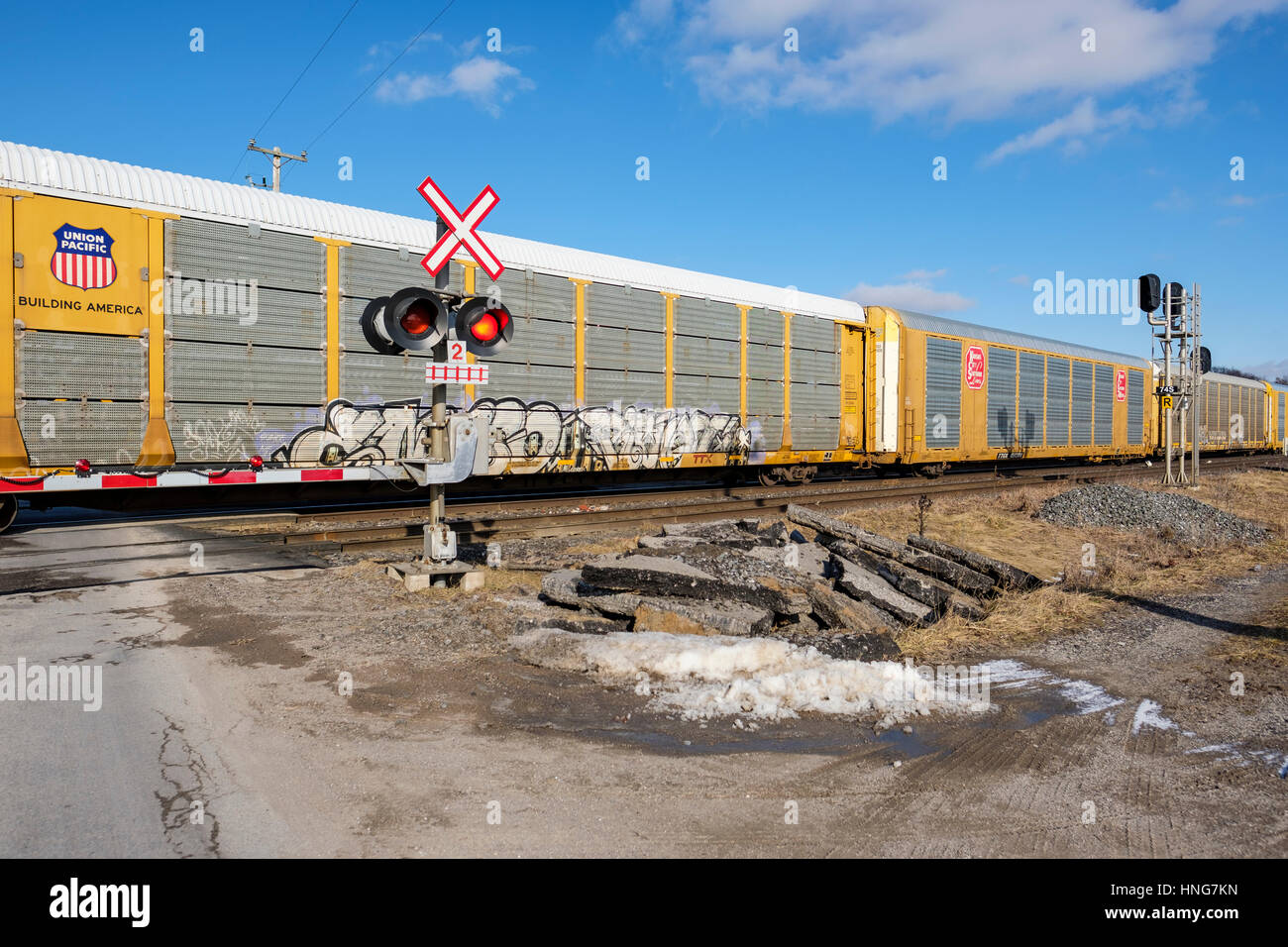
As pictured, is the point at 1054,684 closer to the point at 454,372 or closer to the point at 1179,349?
the point at 454,372

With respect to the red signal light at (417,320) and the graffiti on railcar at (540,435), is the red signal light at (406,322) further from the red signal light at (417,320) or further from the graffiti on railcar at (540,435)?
the graffiti on railcar at (540,435)

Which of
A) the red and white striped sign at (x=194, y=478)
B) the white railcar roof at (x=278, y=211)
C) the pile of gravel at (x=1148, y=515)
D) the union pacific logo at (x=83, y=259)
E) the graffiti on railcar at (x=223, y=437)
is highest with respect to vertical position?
the white railcar roof at (x=278, y=211)

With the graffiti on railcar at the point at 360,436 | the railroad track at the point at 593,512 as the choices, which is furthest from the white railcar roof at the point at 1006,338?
the graffiti on railcar at the point at 360,436

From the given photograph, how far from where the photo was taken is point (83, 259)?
26.6 ft

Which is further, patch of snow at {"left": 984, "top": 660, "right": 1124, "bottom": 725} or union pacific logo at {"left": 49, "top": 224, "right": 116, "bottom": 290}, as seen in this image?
union pacific logo at {"left": 49, "top": 224, "right": 116, "bottom": 290}

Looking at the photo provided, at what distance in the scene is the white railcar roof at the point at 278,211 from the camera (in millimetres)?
7992

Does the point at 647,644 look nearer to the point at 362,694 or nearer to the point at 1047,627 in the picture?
the point at 362,694

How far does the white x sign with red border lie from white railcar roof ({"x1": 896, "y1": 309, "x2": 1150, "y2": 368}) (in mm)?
12979

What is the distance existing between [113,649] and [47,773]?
2148 millimetres

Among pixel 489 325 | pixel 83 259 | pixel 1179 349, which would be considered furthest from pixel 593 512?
pixel 1179 349

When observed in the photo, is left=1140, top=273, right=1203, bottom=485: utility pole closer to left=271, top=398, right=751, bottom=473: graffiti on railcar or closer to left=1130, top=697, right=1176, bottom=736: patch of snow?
left=271, top=398, right=751, bottom=473: graffiti on railcar

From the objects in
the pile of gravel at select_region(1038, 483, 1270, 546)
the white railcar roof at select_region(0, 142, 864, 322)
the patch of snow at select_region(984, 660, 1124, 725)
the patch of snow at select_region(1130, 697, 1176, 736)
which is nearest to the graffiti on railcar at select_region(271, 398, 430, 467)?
the white railcar roof at select_region(0, 142, 864, 322)

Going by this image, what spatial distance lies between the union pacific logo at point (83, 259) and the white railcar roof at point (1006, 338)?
1485 centimetres

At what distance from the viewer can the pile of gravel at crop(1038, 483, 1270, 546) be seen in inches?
471
